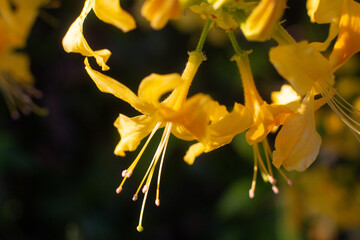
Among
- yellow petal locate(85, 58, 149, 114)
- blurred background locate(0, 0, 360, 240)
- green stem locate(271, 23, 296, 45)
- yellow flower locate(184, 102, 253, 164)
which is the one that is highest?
green stem locate(271, 23, 296, 45)

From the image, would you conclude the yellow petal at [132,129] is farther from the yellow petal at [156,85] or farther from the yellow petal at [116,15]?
the yellow petal at [116,15]

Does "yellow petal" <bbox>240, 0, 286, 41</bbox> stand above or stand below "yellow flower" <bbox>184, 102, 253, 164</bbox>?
above

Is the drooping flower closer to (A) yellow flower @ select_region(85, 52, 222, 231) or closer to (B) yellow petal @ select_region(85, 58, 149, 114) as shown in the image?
(A) yellow flower @ select_region(85, 52, 222, 231)

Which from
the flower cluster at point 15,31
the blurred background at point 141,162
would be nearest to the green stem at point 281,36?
the flower cluster at point 15,31

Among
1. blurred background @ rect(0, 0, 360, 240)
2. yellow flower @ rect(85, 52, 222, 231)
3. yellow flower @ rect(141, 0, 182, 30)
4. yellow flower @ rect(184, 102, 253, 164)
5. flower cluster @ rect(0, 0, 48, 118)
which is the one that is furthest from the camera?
blurred background @ rect(0, 0, 360, 240)

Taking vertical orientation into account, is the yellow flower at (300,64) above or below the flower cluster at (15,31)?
above

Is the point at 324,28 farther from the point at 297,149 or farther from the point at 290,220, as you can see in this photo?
the point at 297,149

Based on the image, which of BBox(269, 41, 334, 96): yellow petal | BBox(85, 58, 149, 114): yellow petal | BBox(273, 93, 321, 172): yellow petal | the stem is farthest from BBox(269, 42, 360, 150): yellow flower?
BBox(85, 58, 149, 114): yellow petal

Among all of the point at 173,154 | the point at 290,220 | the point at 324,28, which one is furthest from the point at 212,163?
the point at 324,28
